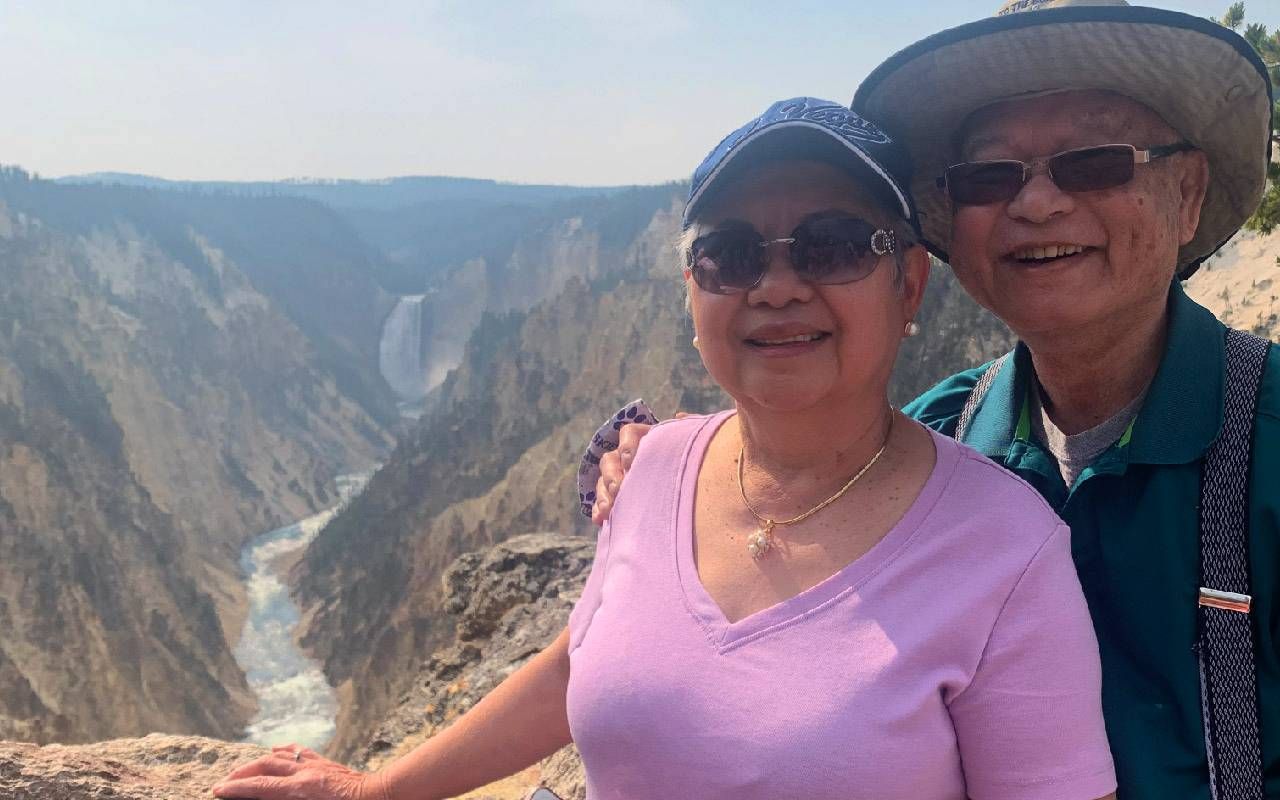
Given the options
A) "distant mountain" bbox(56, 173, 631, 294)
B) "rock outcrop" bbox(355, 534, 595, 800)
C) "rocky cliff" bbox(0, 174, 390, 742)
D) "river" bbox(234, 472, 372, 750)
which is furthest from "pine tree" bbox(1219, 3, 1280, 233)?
"distant mountain" bbox(56, 173, 631, 294)

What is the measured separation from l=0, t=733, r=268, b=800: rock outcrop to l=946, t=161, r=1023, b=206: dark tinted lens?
2721 mm

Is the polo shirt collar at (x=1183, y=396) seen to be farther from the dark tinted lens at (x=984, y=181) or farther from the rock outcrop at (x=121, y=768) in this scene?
the rock outcrop at (x=121, y=768)

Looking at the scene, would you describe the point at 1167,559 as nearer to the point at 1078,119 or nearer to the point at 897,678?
the point at 897,678

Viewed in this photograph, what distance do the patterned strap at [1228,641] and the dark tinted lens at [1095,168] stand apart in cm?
51

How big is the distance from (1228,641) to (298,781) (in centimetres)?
193

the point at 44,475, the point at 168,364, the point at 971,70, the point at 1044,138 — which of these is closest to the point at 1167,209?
the point at 1044,138

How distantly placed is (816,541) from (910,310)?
47 centimetres

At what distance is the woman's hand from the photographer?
2225mm

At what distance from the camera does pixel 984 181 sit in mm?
1828

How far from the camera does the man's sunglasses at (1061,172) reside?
1.74 meters

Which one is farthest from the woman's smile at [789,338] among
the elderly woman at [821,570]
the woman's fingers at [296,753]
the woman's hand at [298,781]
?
the woman's fingers at [296,753]

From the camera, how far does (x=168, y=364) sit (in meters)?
79.8

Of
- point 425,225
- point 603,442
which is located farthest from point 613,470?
point 425,225

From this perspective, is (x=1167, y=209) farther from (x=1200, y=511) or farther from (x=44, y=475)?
(x=44, y=475)
